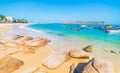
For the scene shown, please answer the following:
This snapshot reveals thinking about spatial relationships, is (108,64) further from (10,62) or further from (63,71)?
(10,62)

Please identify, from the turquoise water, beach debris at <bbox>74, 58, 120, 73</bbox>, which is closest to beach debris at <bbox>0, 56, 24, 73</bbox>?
beach debris at <bbox>74, 58, 120, 73</bbox>

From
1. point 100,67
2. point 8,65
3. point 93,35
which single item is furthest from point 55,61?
point 93,35

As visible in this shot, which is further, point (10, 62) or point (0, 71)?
point (10, 62)

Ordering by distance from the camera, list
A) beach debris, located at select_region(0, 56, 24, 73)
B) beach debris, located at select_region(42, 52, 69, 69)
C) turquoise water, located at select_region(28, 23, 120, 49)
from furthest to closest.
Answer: turquoise water, located at select_region(28, 23, 120, 49), beach debris, located at select_region(42, 52, 69, 69), beach debris, located at select_region(0, 56, 24, 73)

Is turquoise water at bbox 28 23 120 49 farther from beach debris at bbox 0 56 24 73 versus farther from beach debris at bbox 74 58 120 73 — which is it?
beach debris at bbox 0 56 24 73

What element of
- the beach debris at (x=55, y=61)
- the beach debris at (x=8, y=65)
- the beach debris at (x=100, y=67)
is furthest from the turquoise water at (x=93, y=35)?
the beach debris at (x=8, y=65)

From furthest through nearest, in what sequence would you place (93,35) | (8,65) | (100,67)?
(93,35) < (8,65) < (100,67)

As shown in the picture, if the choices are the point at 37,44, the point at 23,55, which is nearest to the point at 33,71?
the point at 23,55

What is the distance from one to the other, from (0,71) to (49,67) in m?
1.94

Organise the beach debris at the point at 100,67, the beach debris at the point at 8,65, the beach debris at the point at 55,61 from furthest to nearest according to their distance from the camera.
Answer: the beach debris at the point at 55,61
the beach debris at the point at 8,65
the beach debris at the point at 100,67

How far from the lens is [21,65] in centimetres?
677

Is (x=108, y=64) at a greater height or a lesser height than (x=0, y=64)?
greater

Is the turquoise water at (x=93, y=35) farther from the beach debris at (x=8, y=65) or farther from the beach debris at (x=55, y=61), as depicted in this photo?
the beach debris at (x=8, y=65)

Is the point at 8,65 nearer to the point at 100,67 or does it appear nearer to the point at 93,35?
the point at 100,67
